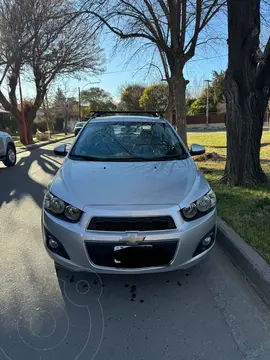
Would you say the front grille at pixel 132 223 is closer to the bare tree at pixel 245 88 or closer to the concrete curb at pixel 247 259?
the concrete curb at pixel 247 259

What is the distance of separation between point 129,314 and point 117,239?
67 cm

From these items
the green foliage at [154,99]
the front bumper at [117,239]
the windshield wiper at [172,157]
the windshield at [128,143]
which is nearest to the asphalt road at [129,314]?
the front bumper at [117,239]

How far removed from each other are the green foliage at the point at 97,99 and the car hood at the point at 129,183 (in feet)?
226

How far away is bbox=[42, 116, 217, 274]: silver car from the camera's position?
2641mm

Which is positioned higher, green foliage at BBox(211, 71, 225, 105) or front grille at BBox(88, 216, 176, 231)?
green foliage at BBox(211, 71, 225, 105)

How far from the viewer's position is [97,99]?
237 ft

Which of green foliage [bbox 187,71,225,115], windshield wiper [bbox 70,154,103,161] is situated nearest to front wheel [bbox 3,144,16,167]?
windshield wiper [bbox 70,154,103,161]

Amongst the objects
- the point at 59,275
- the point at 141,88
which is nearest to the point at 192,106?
the point at 141,88

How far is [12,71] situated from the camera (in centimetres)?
1902

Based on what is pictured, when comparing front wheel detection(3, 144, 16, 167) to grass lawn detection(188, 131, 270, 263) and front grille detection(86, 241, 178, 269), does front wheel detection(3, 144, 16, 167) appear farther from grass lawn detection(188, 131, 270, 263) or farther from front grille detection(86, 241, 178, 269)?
front grille detection(86, 241, 178, 269)

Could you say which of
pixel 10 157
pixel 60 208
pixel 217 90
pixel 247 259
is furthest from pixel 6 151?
pixel 217 90

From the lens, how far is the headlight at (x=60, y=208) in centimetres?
276

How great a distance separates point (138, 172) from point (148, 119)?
1786 millimetres

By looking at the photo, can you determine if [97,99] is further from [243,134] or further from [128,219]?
[128,219]
